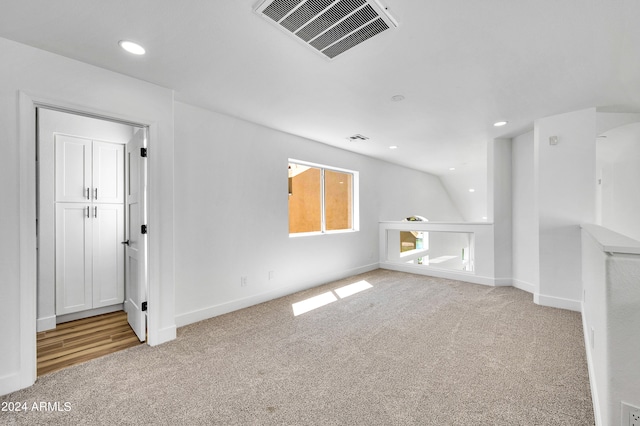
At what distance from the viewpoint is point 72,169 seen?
316cm

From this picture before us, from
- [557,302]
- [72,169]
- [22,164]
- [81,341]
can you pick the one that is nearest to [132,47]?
[22,164]

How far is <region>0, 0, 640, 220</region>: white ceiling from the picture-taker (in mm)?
1599

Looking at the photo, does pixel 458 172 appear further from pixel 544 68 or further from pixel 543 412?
pixel 543 412

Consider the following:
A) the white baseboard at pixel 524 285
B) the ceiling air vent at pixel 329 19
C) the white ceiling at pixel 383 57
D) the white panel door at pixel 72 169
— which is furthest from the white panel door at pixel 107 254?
the white baseboard at pixel 524 285

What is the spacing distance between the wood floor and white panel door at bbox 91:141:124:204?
1.44m

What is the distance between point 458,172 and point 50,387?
29.0 ft

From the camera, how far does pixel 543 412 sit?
5.26 ft

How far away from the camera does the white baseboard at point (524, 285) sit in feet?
13.0

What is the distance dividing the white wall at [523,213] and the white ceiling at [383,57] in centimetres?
97

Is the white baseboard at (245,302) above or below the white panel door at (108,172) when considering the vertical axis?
below

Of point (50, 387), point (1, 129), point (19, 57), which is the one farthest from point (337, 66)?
point (50, 387)

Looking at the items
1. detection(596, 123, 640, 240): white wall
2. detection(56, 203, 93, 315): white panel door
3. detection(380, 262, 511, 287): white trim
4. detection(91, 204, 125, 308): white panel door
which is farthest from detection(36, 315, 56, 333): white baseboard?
detection(596, 123, 640, 240): white wall

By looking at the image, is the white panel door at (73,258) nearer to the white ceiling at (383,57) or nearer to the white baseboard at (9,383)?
the white baseboard at (9,383)

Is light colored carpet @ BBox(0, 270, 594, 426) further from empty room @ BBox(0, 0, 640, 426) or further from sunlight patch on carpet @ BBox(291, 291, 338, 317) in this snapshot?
sunlight patch on carpet @ BBox(291, 291, 338, 317)
